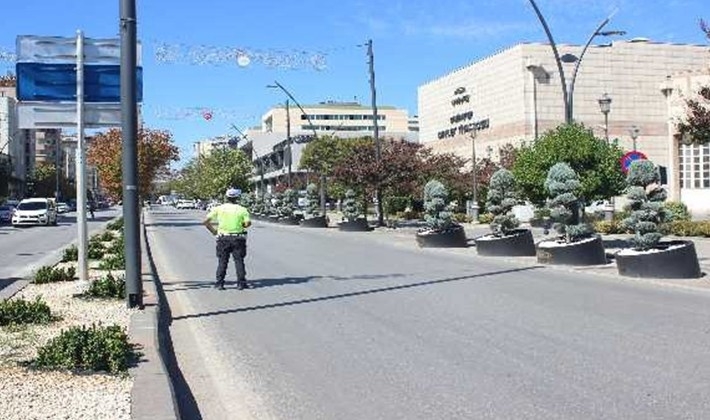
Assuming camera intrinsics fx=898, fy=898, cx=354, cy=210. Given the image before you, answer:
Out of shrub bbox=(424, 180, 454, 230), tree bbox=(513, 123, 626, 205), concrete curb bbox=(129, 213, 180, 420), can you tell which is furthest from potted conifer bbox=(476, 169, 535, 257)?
concrete curb bbox=(129, 213, 180, 420)

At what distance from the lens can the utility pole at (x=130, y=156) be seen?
36.2 ft

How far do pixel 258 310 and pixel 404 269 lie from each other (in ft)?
22.4

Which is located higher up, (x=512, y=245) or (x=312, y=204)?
(x=312, y=204)

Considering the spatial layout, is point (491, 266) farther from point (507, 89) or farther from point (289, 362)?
point (507, 89)

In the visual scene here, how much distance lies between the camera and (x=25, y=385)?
6.59 metres

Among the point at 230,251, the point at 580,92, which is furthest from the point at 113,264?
the point at 580,92

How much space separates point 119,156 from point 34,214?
8280 millimetres

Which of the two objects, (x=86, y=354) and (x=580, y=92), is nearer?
(x=86, y=354)

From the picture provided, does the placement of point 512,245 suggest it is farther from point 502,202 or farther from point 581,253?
point 581,253

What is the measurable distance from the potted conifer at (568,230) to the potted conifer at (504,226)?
2.32 meters

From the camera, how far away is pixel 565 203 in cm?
1841

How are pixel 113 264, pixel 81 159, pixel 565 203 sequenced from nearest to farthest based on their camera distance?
pixel 81 159 < pixel 113 264 < pixel 565 203

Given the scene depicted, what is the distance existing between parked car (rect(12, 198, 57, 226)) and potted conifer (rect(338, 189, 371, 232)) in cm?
2127

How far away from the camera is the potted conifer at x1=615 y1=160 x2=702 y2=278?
1529 cm
